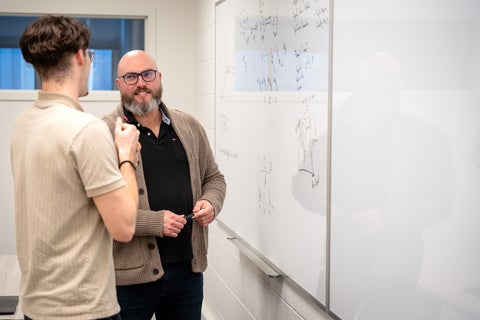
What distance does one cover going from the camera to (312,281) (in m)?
2.18

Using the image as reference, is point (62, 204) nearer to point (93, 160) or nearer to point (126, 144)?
point (93, 160)

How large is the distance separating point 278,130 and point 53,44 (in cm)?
120

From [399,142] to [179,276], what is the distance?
118 cm

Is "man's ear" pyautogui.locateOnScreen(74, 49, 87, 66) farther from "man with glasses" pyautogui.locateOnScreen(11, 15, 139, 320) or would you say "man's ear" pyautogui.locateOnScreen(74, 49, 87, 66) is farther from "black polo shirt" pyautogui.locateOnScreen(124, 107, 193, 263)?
"black polo shirt" pyautogui.locateOnScreen(124, 107, 193, 263)

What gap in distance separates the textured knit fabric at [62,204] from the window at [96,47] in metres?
A: 3.36

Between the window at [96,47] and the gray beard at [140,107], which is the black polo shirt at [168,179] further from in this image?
the window at [96,47]

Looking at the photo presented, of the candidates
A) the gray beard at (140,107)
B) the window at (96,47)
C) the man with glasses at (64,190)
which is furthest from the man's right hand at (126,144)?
the window at (96,47)

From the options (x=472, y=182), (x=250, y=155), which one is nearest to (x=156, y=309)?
(x=250, y=155)

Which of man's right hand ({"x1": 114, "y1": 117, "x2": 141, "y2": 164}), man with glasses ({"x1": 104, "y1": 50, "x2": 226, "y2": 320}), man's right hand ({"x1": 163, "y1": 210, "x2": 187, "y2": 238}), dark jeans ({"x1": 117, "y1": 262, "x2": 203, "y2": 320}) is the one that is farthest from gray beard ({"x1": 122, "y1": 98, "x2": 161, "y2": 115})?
man's right hand ({"x1": 114, "y1": 117, "x2": 141, "y2": 164})

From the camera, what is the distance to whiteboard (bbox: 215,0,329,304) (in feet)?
6.92

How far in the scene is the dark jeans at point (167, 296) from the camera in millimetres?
2332

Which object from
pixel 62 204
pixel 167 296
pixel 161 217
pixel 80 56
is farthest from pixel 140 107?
pixel 62 204

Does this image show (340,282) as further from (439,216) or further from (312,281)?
(439,216)

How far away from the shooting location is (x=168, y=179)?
7.95 ft
